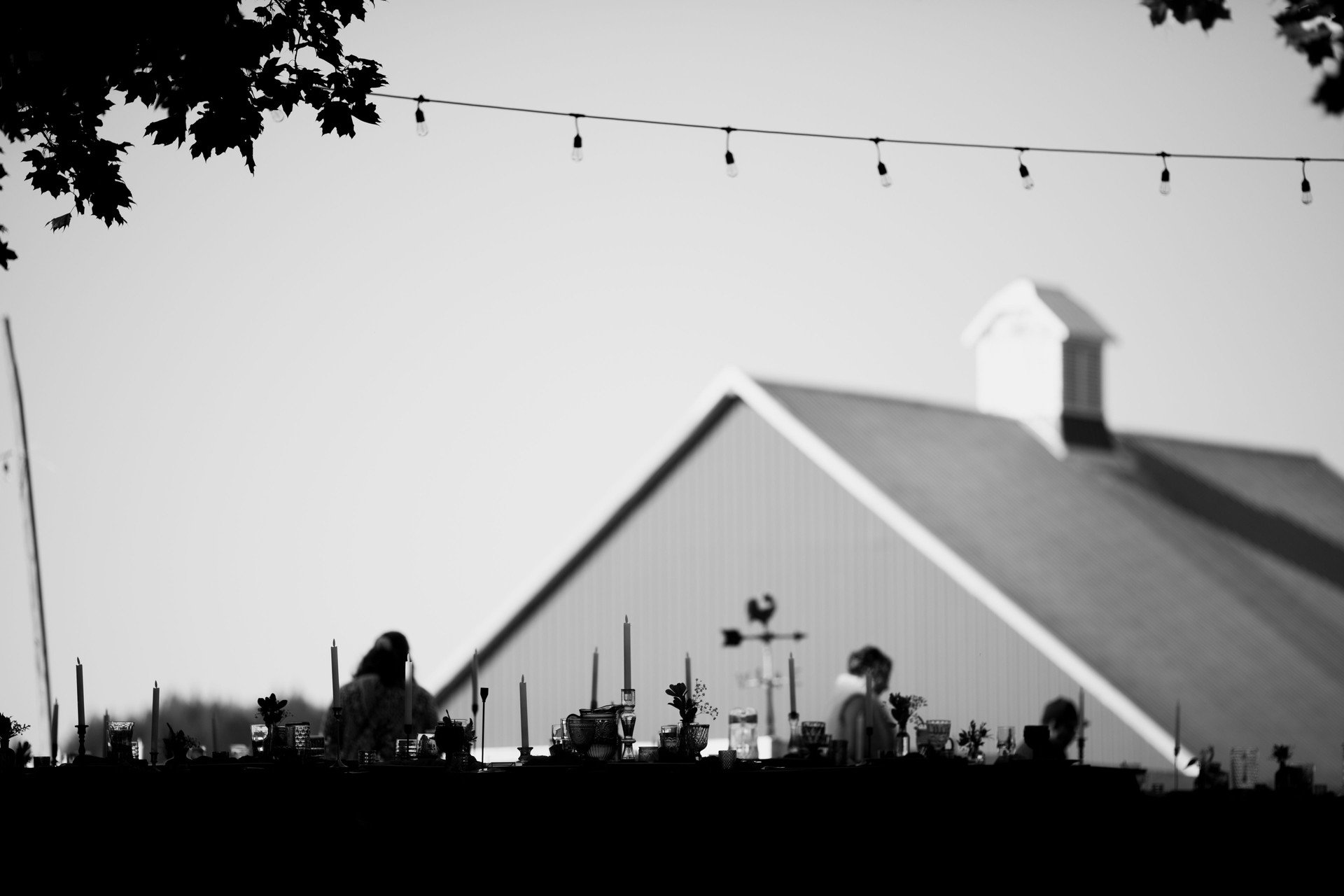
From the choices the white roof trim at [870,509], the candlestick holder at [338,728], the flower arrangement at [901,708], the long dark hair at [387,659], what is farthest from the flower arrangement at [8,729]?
the white roof trim at [870,509]

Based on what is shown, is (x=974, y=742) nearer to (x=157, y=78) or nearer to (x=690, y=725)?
(x=690, y=725)

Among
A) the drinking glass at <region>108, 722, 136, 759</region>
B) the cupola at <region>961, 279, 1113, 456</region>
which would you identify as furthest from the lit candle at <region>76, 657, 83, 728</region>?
the cupola at <region>961, 279, 1113, 456</region>

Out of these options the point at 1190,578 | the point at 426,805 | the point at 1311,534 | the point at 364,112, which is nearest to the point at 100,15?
Result: the point at 364,112

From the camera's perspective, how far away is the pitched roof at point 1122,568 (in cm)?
2341

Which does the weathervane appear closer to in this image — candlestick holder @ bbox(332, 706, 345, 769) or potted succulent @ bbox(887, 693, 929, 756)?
potted succulent @ bbox(887, 693, 929, 756)

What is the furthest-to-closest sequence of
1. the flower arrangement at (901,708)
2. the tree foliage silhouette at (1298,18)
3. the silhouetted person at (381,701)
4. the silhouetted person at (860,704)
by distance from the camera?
1. the silhouetted person at (860,704)
2. the silhouetted person at (381,701)
3. the flower arrangement at (901,708)
4. the tree foliage silhouette at (1298,18)

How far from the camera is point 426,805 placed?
296 inches

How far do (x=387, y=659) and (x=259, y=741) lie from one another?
184cm

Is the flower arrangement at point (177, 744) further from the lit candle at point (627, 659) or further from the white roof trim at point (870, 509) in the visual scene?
the white roof trim at point (870, 509)

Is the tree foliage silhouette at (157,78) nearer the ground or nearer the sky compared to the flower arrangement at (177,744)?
nearer the sky

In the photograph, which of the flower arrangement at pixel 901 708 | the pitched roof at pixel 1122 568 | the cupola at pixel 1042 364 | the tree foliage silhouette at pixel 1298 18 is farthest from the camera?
the cupola at pixel 1042 364

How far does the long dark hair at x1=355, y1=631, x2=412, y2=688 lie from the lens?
11.0 meters

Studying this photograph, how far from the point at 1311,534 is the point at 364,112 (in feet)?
84.1

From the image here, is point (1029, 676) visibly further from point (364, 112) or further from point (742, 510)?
point (364, 112)
